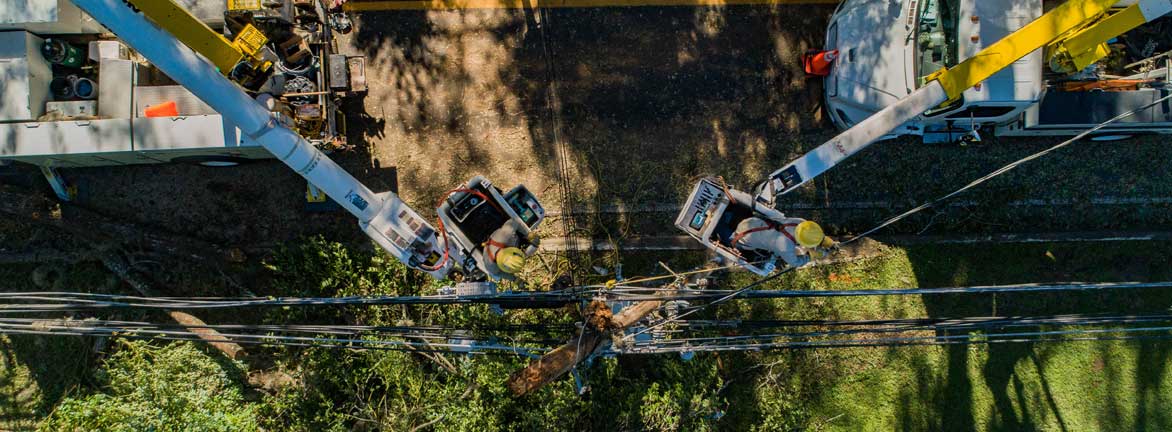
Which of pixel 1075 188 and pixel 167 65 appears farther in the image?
pixel 1075 188

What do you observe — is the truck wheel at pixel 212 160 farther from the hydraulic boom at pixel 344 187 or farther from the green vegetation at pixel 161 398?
the green vegetation at pixel 161 398

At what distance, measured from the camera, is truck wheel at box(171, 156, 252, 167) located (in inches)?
459

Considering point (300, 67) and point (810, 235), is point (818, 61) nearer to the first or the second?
point (810, 235)

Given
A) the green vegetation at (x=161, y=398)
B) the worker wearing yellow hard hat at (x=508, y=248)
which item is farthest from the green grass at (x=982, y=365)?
the green vegetation at (x=161, y=398)

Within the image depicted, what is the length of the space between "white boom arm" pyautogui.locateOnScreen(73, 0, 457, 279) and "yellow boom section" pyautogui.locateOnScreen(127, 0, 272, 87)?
908mm

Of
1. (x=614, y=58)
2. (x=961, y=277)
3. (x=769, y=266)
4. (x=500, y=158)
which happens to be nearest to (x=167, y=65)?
(x=500, y=158)

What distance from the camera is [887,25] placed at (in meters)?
11.2

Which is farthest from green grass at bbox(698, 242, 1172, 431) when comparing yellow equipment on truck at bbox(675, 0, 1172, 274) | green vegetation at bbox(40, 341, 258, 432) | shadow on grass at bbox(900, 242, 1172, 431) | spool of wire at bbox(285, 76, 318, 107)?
green vegetation at bbox(40, 341, 258, 432)

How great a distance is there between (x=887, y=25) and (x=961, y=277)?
15.9 feet

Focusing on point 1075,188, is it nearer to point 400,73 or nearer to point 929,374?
point 929,374

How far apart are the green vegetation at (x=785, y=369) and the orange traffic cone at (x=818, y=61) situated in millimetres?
3524

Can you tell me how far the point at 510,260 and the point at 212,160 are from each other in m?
6.63

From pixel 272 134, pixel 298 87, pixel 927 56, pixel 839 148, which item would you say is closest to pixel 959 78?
pixel 927 56

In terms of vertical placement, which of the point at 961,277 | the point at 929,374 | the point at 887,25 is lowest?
the point at 929,374
